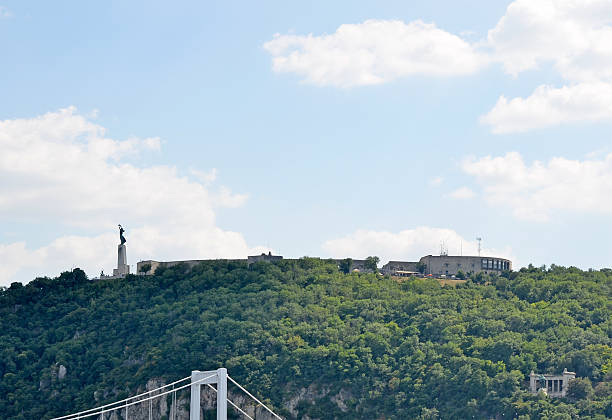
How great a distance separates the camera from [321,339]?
9462 cm

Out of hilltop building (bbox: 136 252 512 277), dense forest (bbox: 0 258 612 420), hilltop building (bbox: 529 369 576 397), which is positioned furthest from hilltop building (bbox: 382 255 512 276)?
hilltop building (bbox: 529 369 576 397)

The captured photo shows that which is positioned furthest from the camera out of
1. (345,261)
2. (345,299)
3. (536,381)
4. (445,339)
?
(345,261)

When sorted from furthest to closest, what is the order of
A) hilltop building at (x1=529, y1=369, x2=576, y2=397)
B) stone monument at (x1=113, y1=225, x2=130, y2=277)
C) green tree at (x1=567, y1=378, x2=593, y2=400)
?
stone monument at (x1=113, y1=225, x2=130, y2=277)
hilltop building at (x1=529, y1=369, x2=576, y2=397)
green tree at (x1=567, y1=378, x2=593, y2=400)

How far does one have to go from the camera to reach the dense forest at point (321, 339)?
278ft

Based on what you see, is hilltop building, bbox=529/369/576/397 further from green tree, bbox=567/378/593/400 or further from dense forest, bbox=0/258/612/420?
dense forest, bbox=0/258/612/420

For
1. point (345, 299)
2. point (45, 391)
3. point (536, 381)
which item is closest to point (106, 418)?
point (45, 391)

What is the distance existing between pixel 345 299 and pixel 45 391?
25.3 meters

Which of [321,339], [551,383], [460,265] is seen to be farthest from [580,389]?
[460,265]

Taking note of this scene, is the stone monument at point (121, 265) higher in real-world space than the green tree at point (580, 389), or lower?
higher

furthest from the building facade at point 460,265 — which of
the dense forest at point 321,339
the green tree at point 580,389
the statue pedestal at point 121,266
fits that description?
the green tree at point 580,389

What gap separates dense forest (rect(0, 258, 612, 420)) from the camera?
84812mm

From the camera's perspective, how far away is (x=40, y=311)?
10725 cm

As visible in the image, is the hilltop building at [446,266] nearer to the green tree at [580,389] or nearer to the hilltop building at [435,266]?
the hilltop building at [435,266]

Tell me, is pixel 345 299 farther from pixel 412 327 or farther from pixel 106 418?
pixel 106 418
